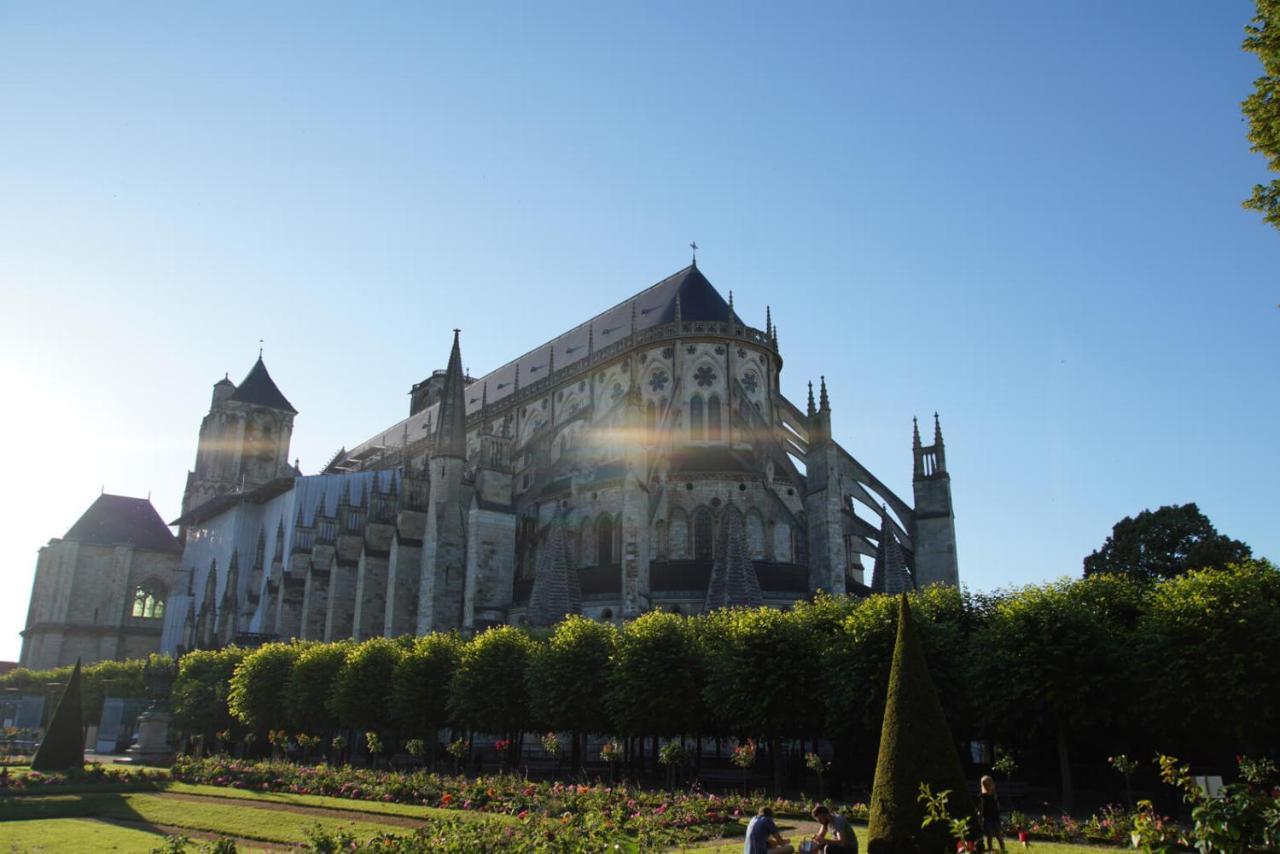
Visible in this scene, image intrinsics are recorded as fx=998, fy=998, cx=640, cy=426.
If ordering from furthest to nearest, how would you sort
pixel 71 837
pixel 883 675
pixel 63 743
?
pixel 63 743
pixel 883 675
pixel 71 837

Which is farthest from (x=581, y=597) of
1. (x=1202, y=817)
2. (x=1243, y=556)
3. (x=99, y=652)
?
(x=99, y=652)

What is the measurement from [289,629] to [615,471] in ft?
81.7

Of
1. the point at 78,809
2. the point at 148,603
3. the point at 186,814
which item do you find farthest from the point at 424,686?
the point at 148,603

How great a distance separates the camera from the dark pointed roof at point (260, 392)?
3600 inches

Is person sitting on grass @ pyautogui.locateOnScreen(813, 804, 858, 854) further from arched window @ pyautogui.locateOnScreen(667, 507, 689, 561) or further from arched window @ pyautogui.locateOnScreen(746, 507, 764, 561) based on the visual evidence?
arched window @ pyautogui.locateOnScreen(667, 507, 689, 561)

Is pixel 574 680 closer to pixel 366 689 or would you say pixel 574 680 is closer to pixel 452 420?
pixel 366 689

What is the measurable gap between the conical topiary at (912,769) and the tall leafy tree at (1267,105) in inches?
332

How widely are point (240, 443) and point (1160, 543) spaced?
74.8 m

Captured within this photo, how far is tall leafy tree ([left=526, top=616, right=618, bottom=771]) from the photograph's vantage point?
32.0 metres

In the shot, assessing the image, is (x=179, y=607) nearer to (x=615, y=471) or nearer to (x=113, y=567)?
(x=113, y=567)

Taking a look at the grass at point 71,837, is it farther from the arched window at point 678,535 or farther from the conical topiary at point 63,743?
the arched window at point 678,535

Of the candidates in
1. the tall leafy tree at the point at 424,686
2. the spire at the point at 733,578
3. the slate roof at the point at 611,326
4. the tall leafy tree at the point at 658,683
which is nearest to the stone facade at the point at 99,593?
the slate roof at the point at 611,326

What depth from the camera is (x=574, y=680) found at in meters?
32.3

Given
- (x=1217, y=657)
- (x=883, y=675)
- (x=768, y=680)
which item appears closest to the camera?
(x=1217, y=657)
